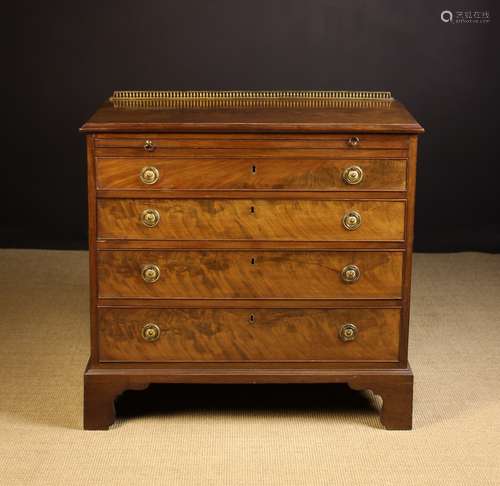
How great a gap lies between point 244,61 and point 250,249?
2354mm

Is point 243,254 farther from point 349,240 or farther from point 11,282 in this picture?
point 11,282

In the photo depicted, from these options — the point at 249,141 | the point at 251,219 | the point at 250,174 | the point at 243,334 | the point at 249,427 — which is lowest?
the point at 249,427

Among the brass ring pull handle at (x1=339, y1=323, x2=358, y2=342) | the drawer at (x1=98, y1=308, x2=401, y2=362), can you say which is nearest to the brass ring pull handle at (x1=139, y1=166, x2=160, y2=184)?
the drawer at (x1=98, y1=308, x2=401, y2=362)

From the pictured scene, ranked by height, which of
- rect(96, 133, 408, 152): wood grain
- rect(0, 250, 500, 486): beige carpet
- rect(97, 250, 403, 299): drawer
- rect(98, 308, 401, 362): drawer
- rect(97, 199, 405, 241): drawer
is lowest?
rect(0, 250, 500, 486): beige carpet

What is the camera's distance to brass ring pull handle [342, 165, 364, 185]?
3.78 m

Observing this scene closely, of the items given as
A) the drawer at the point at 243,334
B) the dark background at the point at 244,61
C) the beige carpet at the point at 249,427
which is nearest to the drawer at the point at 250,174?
the drawer at the point at 243,334

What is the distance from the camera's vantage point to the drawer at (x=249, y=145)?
12.3 feet

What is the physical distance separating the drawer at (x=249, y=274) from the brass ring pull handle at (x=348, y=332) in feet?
0.34

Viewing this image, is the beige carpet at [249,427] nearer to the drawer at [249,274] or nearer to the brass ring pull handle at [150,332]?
the brass ring pull handle at [150,332]

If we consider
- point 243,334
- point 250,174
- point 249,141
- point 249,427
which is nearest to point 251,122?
point 249,141

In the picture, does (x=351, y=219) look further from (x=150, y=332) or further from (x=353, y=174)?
(x=150, y=332)

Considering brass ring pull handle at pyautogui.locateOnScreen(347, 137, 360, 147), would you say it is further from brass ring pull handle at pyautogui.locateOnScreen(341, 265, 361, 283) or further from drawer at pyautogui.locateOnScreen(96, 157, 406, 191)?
brass ring pull handle at pyautogui.locateOnScreen(341, 265, 361, 283)

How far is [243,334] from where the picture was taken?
12.8ft

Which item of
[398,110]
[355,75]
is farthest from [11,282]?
[398,110]
